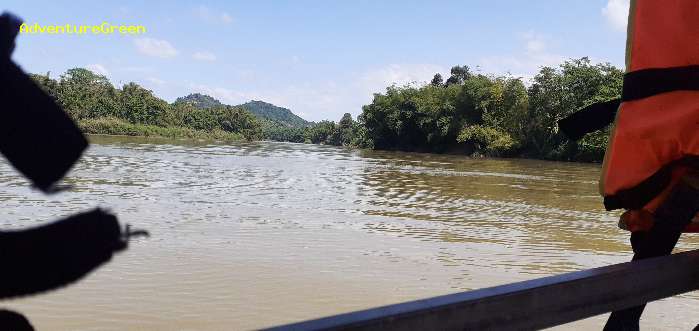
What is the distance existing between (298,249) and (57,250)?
6.01 m

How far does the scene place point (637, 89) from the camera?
5.27ft

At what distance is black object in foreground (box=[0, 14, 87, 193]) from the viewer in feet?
2.24

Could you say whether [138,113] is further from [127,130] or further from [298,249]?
[298,249]

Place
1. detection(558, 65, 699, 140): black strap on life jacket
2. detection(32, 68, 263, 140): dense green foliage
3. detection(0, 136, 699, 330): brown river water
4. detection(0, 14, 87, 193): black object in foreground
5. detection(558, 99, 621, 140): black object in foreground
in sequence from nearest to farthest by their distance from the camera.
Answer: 1. detection(0, 14, 87, 193): black object in foreground
2. detection(558, 65, 699, 140): black strap on life jacket
3. detection(558, 99, 621, 140): black object in foreground
4. detection(0, 136, 699, 330): brown river water
5. detection(32, 68, 263, 140): dense green foliage

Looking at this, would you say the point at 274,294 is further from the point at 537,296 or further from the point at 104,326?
the point at 537,296

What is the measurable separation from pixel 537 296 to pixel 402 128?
5213cm

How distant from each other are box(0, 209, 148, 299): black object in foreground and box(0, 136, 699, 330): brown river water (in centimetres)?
5

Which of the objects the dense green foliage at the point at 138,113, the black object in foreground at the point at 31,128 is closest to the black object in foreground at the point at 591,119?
the black object in foreground at the point at 31,128

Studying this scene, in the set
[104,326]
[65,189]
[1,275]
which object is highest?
[65,189]

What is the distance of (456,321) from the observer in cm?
106

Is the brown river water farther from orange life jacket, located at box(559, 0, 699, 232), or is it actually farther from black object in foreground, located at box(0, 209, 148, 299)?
orange life jacket, located at box(559, 0, 699, 232)

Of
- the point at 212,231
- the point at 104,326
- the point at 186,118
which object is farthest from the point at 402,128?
the point at 104,326

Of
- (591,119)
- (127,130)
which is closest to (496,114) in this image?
(127,130)

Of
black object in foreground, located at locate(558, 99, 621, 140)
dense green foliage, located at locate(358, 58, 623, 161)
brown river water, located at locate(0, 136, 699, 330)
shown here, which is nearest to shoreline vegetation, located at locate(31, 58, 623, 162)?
dense green foliage, located at locate(358, 58, 623, 161)
